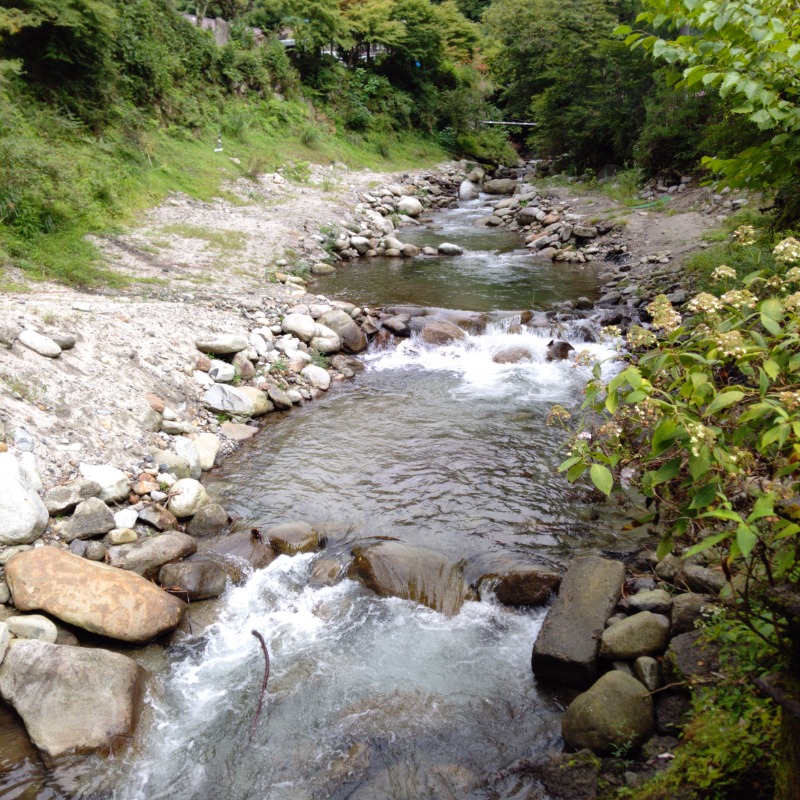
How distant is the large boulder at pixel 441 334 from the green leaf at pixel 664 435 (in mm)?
8928

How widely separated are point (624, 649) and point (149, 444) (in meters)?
5.17

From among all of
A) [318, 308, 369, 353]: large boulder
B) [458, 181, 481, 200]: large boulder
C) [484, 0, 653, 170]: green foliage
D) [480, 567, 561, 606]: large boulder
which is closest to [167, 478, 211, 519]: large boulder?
[480, 567, 561, 606]: large boulder

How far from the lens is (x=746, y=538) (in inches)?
66.4

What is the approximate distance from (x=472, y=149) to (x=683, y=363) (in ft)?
114

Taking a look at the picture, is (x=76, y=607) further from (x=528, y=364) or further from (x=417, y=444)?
(x=528, y=364)

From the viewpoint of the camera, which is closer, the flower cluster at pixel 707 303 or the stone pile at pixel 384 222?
the flower cluster at pixel 707 303

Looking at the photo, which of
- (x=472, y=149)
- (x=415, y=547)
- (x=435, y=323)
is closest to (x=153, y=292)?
(x=435, y=323)

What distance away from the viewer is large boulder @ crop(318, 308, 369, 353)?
1054 centimetres

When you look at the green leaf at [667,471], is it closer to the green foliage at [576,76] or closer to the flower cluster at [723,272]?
the flower cluster at [723,272]

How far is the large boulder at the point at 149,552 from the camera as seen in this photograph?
5250 mm

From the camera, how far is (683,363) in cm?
224

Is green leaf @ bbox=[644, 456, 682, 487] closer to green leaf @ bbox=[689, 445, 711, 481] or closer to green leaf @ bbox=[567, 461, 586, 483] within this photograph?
green leaf @ bbox=[689, 445, 711, 481]

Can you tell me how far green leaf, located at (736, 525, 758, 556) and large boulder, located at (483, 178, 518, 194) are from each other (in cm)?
2744

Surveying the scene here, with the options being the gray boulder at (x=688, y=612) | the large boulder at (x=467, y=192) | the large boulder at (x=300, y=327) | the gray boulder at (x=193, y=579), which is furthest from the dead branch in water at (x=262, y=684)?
the large boulder at (x=467, y=192)
